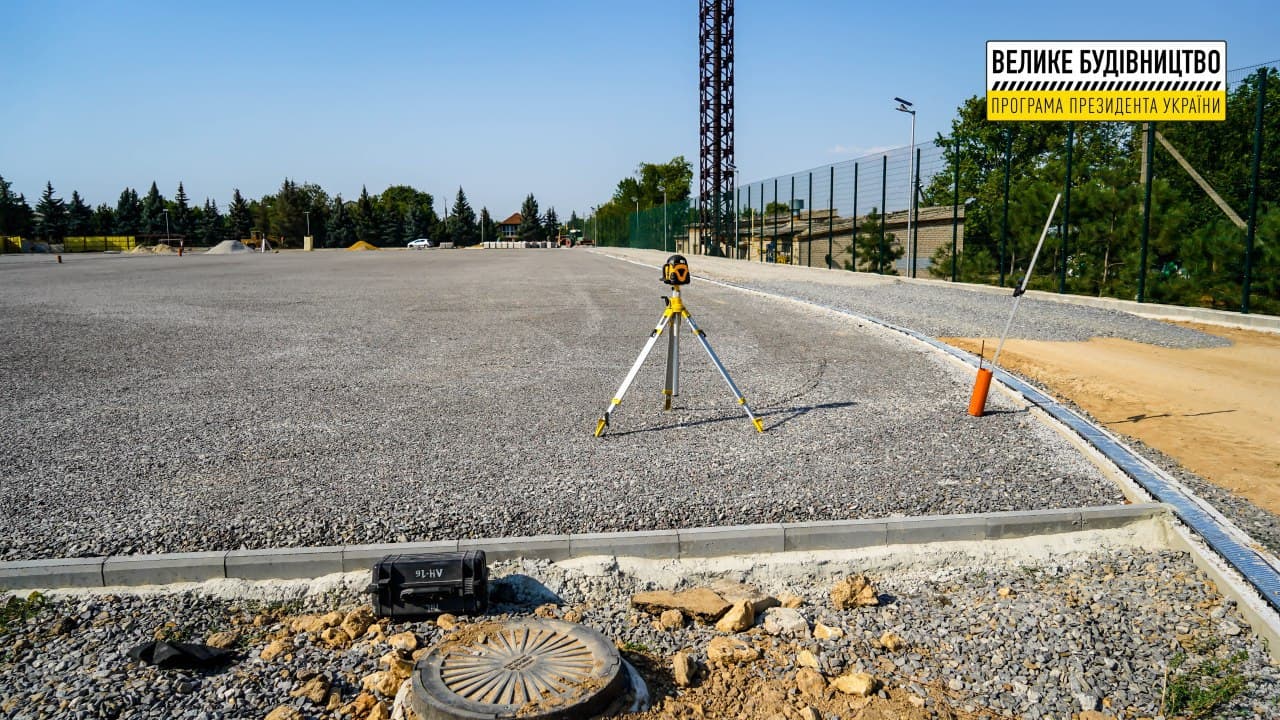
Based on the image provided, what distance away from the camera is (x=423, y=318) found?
46.2 feet

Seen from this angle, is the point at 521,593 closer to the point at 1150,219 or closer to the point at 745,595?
the point at 745,595

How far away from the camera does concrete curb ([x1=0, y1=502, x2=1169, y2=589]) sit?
440cm

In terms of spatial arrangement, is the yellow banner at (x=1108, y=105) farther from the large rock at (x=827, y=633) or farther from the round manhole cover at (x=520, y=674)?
the round manhole cover at (x=520, y=674)

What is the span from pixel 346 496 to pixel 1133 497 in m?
5.08

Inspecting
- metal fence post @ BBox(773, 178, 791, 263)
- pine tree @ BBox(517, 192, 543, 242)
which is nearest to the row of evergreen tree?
pine tree @ BBox(517, 192, 543, 242)

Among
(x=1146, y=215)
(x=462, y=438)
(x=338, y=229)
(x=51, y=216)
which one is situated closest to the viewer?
(x=462, y=438)

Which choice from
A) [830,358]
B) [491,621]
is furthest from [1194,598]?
[830,358]

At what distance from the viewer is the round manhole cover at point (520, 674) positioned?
3.20 meters

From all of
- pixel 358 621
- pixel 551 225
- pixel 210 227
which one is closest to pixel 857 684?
pixel 358 621

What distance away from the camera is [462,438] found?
264 inches

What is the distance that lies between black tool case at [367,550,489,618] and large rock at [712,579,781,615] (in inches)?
49.0

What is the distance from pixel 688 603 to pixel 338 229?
383 ft

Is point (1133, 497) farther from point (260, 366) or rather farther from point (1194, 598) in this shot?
point (260, 366)

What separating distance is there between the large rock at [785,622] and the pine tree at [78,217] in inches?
4478
